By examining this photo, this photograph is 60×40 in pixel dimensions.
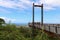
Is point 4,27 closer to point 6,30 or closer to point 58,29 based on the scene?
point 6,30

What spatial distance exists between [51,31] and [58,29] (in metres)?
1.27

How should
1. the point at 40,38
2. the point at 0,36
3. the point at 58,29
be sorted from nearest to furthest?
1. the point at 0,36
2. the point at 40,38
3. the point at 58,29

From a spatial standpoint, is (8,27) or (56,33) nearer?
(8,27)

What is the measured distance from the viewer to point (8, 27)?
21.2 ft

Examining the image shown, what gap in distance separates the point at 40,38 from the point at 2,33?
1553 mm

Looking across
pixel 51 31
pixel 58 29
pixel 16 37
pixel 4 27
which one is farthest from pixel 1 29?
pixel 51 31

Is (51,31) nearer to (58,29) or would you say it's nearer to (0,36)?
(58,29)

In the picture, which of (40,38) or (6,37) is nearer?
(6,37)

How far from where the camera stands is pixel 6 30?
660cm

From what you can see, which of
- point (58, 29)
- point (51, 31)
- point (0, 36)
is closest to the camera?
point (0, 36)

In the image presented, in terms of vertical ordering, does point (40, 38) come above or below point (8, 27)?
below

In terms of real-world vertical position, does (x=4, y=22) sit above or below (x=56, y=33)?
above

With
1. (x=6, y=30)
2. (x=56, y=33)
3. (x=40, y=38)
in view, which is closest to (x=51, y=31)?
(x=56, y=33)

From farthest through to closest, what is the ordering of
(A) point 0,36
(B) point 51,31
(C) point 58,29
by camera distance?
1. (B) point 51,31
2. (C) point 58,29
3. (A) point 0,36
